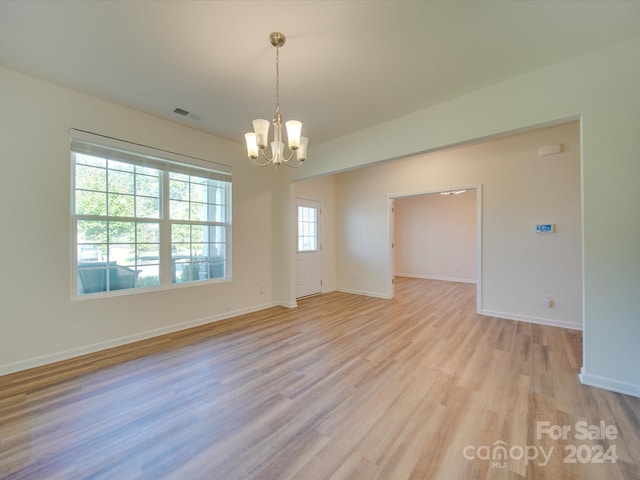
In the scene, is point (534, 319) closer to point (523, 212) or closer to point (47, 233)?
point (523, 212)

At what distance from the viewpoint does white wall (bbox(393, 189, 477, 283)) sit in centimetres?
766

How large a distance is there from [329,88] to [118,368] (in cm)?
369

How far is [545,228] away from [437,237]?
430cm

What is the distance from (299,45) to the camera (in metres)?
2.18

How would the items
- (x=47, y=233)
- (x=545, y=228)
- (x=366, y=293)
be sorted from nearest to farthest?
(x=47, y=233) < (x=545, y=228) < (x=366, y=293)

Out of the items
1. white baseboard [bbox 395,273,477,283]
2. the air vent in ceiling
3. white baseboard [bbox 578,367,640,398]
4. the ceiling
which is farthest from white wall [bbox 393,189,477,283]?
the air vent in ceiling

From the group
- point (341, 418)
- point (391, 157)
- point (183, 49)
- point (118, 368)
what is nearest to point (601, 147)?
point (391, 157)

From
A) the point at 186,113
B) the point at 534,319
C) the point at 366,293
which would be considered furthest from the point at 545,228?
the point at 186,113

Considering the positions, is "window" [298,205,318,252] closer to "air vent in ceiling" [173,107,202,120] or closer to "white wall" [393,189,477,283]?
"air vent in ceiling" [173,107,202,120]

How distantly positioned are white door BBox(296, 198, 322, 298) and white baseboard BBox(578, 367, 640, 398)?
448 cm

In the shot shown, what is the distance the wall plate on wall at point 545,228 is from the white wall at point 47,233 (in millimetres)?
5628

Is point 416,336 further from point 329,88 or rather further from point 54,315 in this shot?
point 54,315

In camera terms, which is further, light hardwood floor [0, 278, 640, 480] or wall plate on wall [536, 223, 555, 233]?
wall plate on wall [536, 223, 555, 233]

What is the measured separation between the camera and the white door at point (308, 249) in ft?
19.1
